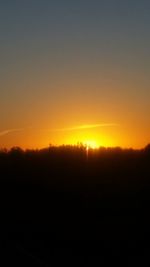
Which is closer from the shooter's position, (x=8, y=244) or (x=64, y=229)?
(x=8, y=244)

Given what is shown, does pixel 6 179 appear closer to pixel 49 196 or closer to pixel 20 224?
pixel 49 196

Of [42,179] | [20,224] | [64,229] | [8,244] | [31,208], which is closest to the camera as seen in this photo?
[8,244]

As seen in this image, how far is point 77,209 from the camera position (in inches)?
954

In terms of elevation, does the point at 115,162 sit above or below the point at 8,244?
above

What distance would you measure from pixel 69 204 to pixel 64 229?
154 inches

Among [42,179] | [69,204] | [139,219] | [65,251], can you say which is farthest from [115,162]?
[65,251]

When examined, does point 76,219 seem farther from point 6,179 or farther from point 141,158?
point 6,179

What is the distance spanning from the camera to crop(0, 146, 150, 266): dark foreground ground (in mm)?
17438

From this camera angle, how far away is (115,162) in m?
31.4

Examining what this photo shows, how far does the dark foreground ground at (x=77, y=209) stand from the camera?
17438 millimetres

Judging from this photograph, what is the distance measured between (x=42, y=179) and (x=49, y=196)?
437cm

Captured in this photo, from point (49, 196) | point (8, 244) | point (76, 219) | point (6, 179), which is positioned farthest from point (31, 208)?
point (6, 179)

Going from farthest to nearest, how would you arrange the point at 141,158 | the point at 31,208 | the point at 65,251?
the point at 141,158 → the point at 31,208 → the point at 65,251

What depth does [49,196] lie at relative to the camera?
2886cm
